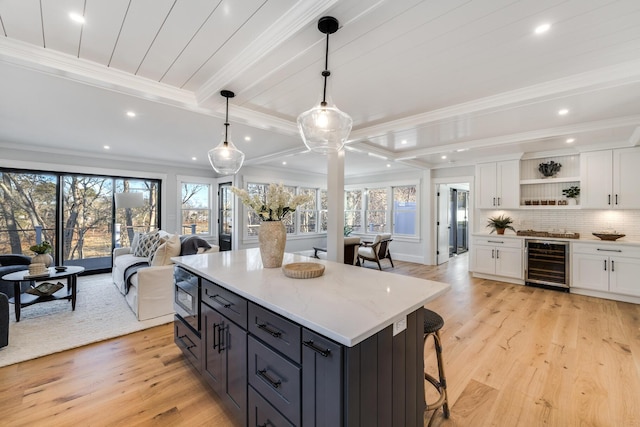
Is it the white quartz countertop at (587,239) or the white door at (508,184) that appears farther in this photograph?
the white door at (508,184)

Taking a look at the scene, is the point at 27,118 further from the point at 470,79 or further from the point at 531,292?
the point at 531,292

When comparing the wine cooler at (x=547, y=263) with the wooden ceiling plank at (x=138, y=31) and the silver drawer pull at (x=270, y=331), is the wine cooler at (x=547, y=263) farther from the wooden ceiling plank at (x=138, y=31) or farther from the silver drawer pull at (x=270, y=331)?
the wooden ceiling plank at (x=138, y=31)

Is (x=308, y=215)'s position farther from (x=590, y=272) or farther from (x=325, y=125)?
(x=325, y=125)

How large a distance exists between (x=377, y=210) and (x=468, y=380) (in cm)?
605

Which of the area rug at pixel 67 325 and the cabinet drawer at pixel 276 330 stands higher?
the cabinet drawer at pixel 276 330

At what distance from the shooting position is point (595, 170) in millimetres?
4352

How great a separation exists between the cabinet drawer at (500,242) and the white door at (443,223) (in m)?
1.41

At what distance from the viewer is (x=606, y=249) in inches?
161

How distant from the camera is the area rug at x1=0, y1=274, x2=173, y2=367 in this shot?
2578mm

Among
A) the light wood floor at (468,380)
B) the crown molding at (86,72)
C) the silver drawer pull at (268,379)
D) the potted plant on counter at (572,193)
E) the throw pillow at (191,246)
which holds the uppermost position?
the crown molding at (86,72)

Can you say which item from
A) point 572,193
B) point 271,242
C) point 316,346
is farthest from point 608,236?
point 316,346

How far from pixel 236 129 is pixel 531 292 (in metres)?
5.44

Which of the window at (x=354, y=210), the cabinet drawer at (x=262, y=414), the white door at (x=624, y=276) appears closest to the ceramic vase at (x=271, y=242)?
the cabinet drawer at (x=262, y=414)

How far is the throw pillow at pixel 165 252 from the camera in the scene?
3.39 meters
